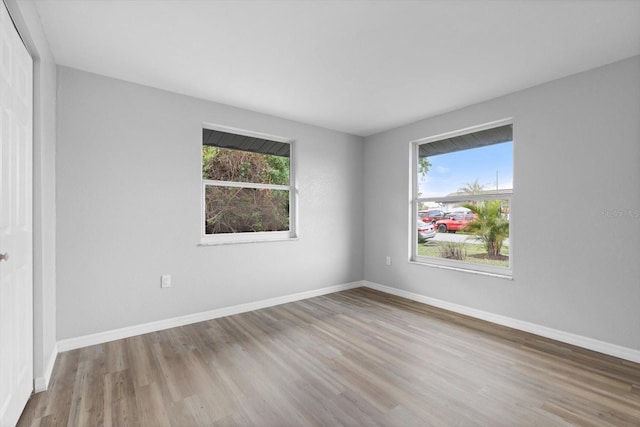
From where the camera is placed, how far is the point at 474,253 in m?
3.56

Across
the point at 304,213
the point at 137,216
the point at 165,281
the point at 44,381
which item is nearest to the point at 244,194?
the point at 304,213

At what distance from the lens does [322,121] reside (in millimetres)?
4074

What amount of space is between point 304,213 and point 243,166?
1.03 meters

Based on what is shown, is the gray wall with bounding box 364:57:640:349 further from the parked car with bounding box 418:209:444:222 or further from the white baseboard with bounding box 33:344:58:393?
the white baseboard with bounding box 33:344:58:393

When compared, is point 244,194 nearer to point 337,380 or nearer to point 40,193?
point 40,193

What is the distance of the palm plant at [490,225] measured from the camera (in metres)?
3.32

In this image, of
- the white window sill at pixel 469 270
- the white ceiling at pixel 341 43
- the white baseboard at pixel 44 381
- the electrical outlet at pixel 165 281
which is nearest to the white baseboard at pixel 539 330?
the white window sill at pixel 469 270

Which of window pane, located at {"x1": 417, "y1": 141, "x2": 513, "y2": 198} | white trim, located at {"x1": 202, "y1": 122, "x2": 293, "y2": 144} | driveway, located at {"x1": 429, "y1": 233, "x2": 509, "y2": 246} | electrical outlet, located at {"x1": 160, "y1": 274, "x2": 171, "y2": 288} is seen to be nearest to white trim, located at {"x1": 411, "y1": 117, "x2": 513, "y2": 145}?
window pane, located at {"x1": 417, "y1": 141, "x2": 513, "y2": 198}

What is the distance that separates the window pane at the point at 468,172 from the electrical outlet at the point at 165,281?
3240mm

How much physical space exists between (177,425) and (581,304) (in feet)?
10.8

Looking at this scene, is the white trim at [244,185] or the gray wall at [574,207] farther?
the white trim at [244,185]

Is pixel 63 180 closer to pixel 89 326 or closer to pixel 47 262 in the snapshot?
pixel 47 262

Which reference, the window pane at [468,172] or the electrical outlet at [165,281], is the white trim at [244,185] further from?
the window pane at [468,172]

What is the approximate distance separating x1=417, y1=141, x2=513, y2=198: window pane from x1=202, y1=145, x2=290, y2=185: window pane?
1914 mm
